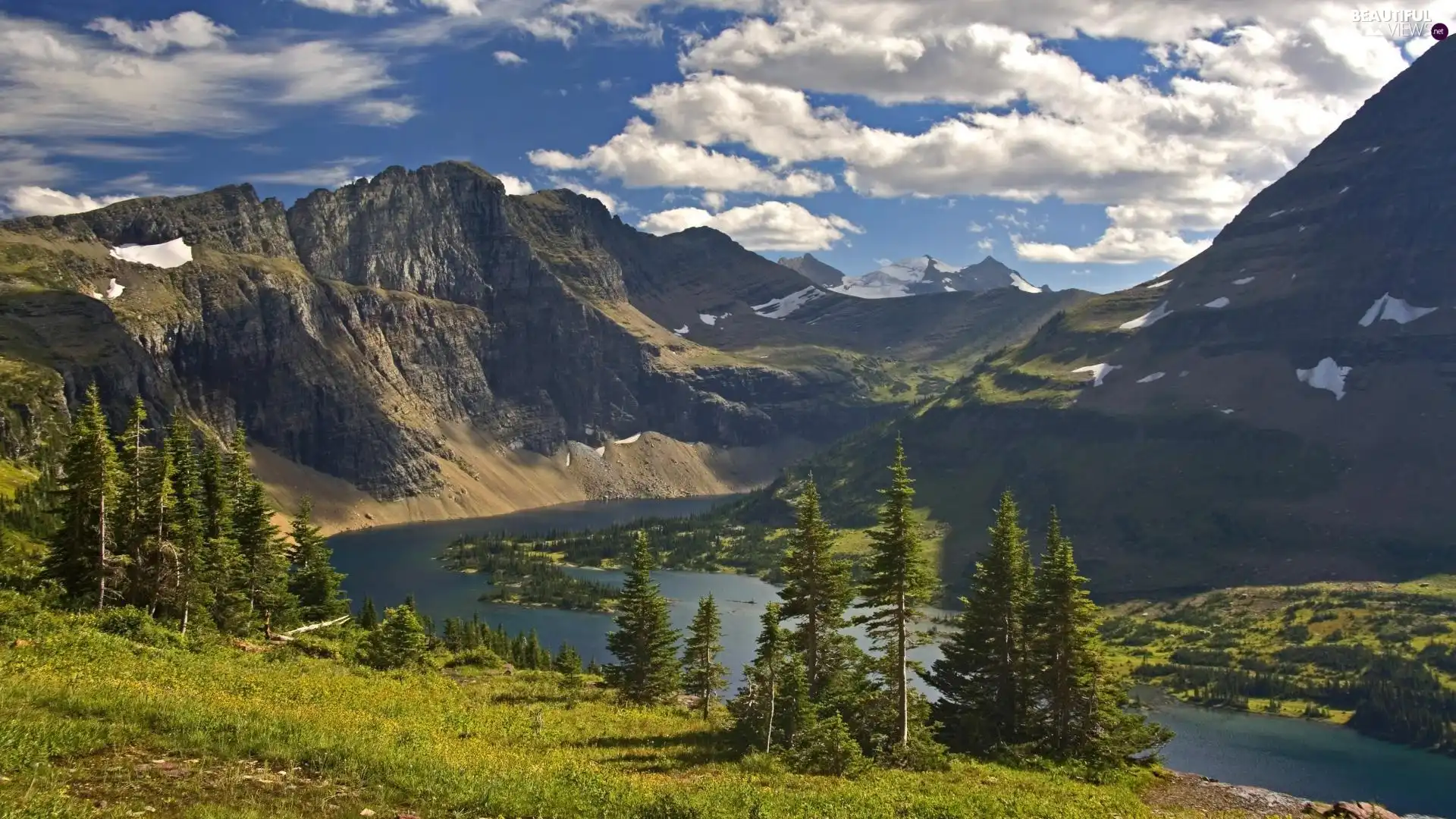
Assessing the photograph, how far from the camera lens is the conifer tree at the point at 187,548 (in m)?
50.4

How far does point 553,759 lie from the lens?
3362 cm

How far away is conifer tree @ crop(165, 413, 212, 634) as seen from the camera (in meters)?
50.4

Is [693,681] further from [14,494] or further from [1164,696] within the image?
[14,494]

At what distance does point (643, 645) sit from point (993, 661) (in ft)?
76.4

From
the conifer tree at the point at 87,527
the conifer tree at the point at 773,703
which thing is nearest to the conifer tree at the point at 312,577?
the conifer tree at the point at 87,527

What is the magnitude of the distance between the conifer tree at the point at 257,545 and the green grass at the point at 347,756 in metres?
14.4

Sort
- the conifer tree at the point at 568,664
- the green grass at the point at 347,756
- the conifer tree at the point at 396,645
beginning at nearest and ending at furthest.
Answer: the green grass at the point at 347,756 < the conifer tree at the point at 396,645 < the conifer tree at the point at 568,664

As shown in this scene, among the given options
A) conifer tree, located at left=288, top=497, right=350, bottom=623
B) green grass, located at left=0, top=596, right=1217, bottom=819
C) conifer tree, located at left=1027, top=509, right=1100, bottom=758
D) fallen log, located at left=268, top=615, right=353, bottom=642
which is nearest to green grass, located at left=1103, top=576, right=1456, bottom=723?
conifer tree, located at left=1027, top=509, right=1100, bottom=758

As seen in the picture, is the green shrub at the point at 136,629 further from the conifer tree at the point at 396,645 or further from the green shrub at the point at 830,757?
the green shrub at the point at 830,757

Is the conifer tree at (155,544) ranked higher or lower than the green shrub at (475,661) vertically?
higher

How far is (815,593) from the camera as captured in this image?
50.6 m

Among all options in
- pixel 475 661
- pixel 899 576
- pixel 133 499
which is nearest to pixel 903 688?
pixel 899 576

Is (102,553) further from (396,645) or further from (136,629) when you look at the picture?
(396,645)

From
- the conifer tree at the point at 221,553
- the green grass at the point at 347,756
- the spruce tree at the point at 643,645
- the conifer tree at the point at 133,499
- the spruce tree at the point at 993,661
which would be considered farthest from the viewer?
the spruce tree at the point at 643,645
